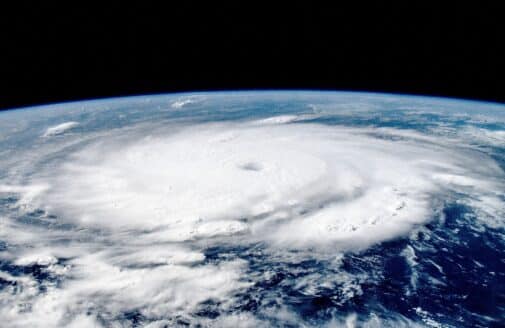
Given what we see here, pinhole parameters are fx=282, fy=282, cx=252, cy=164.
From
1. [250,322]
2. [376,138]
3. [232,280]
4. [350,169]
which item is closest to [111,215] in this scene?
[232,280]

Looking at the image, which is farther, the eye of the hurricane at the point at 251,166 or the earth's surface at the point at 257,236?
the eye of the hurricane at the point at 251,166

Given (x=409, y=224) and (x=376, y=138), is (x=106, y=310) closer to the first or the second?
(x=409, y=224)

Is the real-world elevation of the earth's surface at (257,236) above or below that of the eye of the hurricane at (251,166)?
below

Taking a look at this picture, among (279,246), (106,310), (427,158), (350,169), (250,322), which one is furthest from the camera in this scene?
(427,158)

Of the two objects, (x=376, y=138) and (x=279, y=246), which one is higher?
(x=376, y=138)

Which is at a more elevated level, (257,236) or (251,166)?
(251,166)

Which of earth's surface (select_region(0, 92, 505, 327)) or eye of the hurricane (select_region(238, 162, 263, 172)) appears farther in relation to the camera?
eye of the hurricane (select_region(238, 162, 263, 172))

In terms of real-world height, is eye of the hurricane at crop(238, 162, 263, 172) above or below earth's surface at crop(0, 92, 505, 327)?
above

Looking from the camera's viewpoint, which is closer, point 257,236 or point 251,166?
point 257,236
